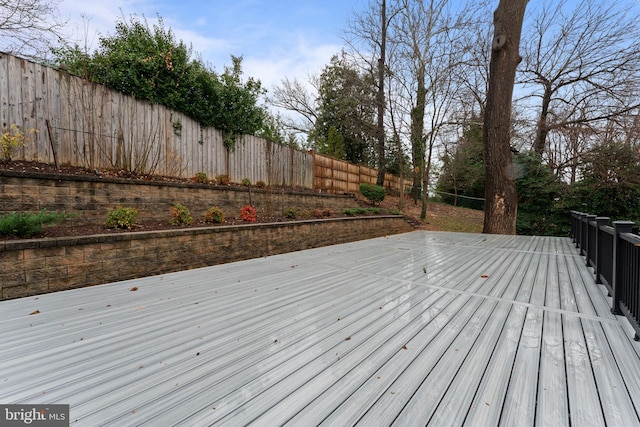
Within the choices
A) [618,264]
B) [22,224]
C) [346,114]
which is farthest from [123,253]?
[346,114]

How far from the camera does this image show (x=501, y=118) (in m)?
7.44

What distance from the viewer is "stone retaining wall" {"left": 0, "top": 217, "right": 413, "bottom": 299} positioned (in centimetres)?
250

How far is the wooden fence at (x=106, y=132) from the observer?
3.72 m

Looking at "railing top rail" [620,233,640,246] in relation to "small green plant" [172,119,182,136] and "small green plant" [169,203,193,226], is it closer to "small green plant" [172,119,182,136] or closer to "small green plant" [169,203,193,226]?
"small green plant" [169,203,193,226]

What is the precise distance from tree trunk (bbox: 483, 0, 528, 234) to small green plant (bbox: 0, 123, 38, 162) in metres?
9.36

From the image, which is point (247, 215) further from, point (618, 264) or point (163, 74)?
point (618, 264)

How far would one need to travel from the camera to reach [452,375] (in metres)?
1.41

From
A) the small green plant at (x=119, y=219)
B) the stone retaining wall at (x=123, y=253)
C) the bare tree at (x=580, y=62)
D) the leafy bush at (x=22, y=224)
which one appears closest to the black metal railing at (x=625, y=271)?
the stone retaining wall at (x=123, y=253)

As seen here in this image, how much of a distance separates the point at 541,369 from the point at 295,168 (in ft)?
25.3

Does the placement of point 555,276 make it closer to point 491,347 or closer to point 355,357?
point 491,347

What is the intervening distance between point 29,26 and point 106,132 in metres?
2.96

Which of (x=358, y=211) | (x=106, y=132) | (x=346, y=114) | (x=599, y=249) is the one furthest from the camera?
(x=346, y=114)

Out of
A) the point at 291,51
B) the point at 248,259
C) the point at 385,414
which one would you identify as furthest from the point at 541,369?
the point at 291,51

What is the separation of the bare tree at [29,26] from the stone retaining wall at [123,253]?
16.5 feet
